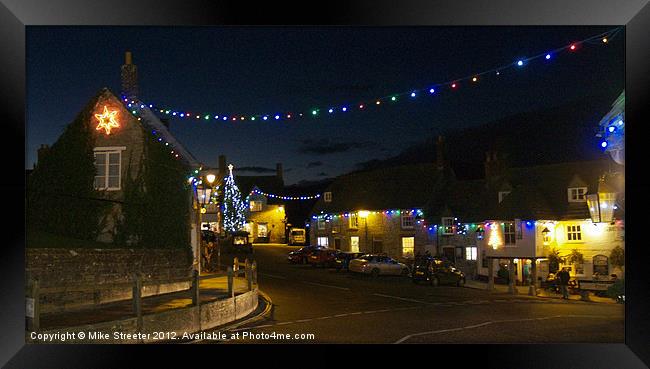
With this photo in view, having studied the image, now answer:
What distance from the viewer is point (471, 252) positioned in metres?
32.3

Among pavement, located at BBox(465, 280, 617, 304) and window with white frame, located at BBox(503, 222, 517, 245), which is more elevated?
window with white frame, located at BBox(503, 222, 517, 245)

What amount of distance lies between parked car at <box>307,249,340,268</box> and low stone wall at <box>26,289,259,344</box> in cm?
1329

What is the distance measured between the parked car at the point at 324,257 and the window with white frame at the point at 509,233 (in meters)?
7.13

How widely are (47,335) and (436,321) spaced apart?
311 inches

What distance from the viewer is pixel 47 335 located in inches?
400

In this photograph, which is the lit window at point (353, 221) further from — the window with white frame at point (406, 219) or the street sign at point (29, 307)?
the street sign at point (29, 307)

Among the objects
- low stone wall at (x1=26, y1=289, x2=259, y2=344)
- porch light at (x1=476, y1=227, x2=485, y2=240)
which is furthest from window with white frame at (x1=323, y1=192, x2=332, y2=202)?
low stone wall at (x1=26, y1=289, x2=259, y2=344)

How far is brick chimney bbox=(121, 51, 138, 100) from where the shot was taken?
21627 millimetres

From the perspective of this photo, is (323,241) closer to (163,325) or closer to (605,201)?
(605,201)

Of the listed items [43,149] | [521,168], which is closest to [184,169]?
[43,149]

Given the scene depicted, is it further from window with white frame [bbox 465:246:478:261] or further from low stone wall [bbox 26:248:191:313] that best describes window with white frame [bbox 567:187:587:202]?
low stone wall [bbox 26:248:191:313]

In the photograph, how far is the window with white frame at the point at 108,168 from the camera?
795 inches

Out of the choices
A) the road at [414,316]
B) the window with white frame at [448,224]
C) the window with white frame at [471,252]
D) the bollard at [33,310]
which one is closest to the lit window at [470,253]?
the window with white frame at [471,252]

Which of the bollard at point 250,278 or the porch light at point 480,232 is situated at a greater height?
the porch light at point 480,232
